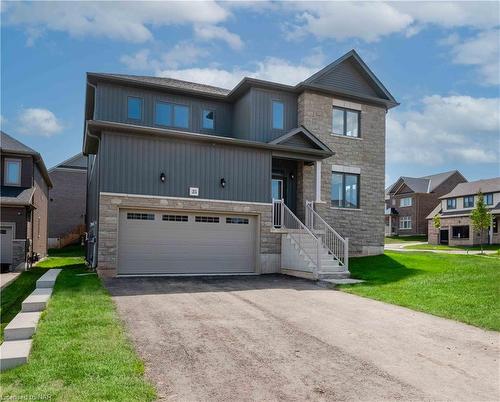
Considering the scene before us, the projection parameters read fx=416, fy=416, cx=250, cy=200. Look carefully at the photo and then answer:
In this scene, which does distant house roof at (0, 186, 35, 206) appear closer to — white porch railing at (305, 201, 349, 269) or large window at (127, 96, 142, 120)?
large window at (127, 96, 142, 120)

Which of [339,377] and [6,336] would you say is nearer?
[339,377]

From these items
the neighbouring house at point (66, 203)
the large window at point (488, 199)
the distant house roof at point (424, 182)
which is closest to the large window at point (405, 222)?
the distant house roof at point (424, 182)

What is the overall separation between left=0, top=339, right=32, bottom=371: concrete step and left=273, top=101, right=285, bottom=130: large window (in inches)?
584

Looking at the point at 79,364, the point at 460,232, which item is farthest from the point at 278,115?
the point at 460,232

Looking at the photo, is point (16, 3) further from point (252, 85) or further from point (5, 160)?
point (5, 160)

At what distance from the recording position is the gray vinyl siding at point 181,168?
45.6 feet

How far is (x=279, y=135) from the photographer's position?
18.9 meters

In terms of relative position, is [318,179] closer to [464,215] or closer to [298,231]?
[298,231]

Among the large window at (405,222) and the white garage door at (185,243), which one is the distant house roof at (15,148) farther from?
the large window at (405,222)

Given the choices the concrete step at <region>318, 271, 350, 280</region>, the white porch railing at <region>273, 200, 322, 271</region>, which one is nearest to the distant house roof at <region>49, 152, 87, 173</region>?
the white porch railing at <region>273, 200, 322, 271</region>

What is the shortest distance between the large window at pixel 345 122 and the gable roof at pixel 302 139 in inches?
79.6

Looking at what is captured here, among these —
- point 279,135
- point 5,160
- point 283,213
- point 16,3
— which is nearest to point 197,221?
point 283,213

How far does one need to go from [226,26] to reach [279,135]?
23.0ft

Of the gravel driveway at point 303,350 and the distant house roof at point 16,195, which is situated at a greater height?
the distant house roof at point 16,195
